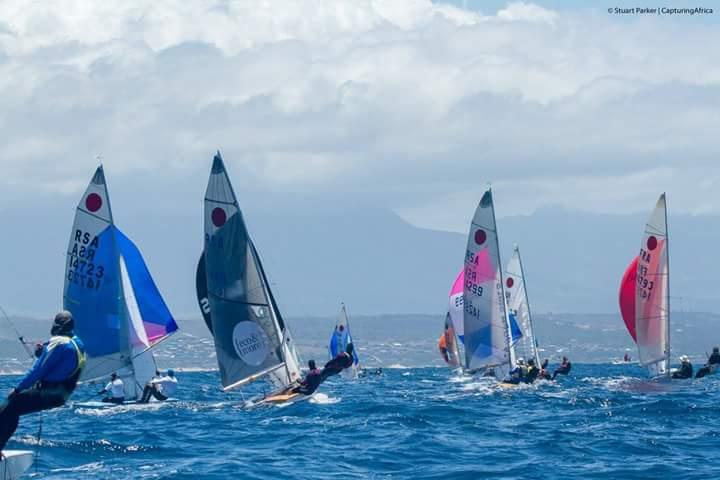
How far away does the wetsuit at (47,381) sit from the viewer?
16.0m

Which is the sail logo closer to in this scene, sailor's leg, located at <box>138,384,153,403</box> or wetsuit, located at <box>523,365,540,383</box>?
sailor's leg, located at <box>138,384,153,403</box>

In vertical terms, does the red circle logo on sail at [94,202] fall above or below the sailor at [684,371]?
above

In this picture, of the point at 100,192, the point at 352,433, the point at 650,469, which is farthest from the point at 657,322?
the point at 650,469

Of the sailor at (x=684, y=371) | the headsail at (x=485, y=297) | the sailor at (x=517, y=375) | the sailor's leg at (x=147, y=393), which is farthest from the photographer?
the sailor at (x=684, y=371)

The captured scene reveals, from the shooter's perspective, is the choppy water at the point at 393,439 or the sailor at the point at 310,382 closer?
the choppy water at the point at 393,439

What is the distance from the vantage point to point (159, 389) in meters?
42.0

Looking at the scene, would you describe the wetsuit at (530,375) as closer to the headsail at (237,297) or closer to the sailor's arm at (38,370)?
the headsail at (237,297)

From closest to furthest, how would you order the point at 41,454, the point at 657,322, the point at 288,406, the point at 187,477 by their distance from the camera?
1. the point at 187,477
2. the point at 41,454
3. the point at 288,406
4. the point at 657,322

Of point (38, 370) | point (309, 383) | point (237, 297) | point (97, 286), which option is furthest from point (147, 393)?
point (38, 370)

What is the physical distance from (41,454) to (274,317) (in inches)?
637

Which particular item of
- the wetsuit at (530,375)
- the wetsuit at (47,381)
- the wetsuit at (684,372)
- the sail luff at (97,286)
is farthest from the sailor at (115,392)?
the wetsuit at (47,381)

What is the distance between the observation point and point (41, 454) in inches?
956

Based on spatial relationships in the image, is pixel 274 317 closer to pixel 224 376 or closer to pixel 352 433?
pixel 224 376

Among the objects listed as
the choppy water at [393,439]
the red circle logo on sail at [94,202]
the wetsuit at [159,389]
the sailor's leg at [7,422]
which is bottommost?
the choppy water at [393,439]
